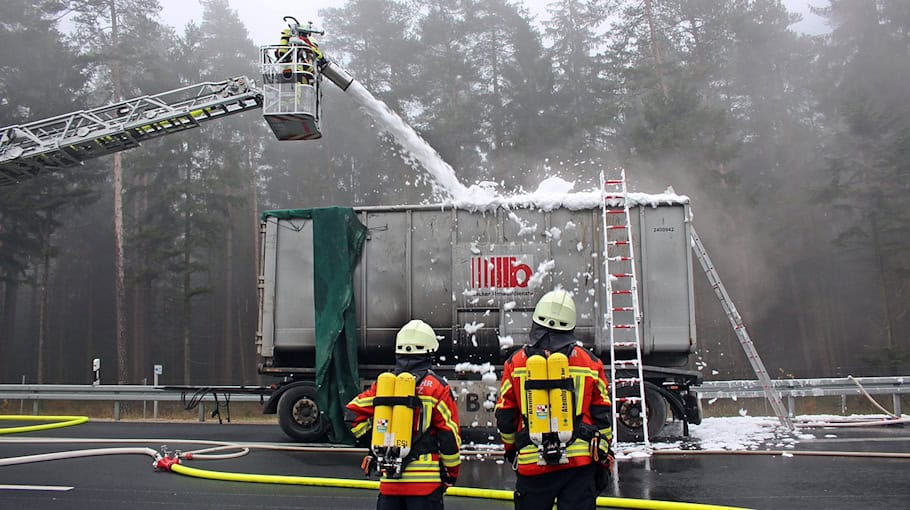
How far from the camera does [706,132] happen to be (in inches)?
843

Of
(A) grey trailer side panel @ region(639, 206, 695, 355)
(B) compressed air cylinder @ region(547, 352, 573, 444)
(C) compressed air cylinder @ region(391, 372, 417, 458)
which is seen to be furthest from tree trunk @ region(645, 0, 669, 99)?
(C) compressed air cylinder @ region(391, 372, 417, 458)

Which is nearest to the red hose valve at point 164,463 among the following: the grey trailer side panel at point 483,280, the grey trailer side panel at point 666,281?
the grey trailer side panel at point 483,280

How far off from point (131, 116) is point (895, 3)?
28707mm

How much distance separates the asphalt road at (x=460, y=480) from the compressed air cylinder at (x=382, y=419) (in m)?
2.54

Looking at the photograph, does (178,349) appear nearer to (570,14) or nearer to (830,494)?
(570,14)

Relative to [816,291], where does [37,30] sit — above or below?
above

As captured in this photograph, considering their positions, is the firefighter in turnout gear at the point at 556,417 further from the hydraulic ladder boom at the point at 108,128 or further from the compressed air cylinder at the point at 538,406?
the hydraulic ladder boom at the point at 108,128

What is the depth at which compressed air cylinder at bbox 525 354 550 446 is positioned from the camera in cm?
361

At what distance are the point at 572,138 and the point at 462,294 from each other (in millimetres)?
15594

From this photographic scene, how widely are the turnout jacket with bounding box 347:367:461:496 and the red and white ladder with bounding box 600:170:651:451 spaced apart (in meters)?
4.76

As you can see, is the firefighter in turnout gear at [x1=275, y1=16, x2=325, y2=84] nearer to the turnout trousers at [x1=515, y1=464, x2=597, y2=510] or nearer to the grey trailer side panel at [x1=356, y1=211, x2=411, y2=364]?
the grey trailer side panel at [x1=356, y1=211, x2=411, y2=364]

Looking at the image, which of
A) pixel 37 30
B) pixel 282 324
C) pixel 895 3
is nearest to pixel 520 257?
pixel 282 324

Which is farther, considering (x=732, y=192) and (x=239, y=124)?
(x=239, y=124)

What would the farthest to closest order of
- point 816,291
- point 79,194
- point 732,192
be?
point 816,291
point 79,194
point 732,192
